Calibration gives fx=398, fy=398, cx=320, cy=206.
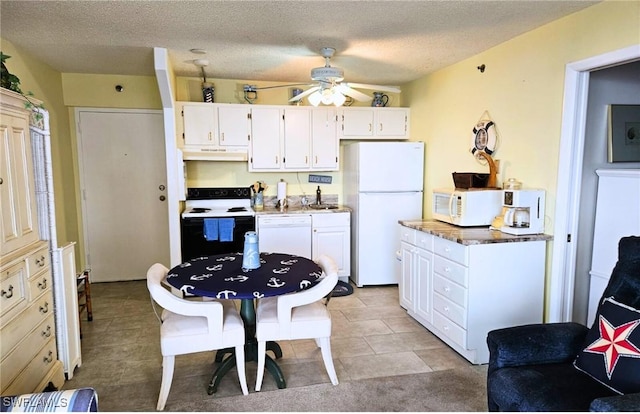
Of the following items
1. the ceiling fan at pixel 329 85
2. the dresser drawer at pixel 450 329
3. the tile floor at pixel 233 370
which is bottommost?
the tile floor at pixel 233 370

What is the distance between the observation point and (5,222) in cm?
203

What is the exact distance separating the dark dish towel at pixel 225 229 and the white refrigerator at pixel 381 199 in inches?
56.1

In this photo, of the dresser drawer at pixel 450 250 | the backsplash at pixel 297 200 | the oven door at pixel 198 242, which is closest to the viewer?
the dresser drawer at pixel 450 250

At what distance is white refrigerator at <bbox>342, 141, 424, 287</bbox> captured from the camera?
4492mm

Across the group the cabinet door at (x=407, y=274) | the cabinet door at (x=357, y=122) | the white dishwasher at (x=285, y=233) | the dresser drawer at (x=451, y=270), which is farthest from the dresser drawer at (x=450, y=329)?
the cabinet door at (x=357, y=122)

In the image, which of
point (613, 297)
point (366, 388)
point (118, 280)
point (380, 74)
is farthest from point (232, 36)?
point (118, 280)

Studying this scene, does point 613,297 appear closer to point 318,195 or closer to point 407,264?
point 407,264

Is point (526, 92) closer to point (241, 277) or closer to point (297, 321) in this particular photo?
point (297, 321)

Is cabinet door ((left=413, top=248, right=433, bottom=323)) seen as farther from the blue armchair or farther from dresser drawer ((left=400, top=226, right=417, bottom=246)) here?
the blue armchair

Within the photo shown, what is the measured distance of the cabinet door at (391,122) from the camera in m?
4.88

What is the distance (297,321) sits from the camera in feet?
8.11

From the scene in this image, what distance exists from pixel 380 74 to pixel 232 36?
1.93m

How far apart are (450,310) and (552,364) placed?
1.08m

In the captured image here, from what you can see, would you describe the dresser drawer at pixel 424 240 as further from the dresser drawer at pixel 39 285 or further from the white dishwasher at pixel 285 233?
the dresser drawer at pixel 39 285
